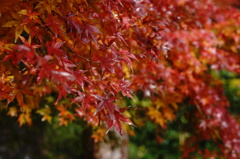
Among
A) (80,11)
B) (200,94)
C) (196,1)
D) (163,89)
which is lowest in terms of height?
(200,94)

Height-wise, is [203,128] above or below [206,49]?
below

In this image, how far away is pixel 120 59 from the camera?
1779 millimetres

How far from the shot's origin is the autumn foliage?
1656mm

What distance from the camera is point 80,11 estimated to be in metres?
1.81

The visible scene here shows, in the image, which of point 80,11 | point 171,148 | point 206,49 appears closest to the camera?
point 80,11

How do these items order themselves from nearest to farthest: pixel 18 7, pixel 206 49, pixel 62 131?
1. pixel 18 7
2. pixel 206 49
3. pixel 62 131

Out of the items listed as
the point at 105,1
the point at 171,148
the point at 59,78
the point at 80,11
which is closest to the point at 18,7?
the point at 80,11

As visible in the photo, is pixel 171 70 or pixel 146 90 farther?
pixel 171 70

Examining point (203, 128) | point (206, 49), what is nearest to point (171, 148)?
point (203, 128)

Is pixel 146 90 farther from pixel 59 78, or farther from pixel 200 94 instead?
pixel 59 78

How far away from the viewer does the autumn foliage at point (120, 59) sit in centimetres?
166

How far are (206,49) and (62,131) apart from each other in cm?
477

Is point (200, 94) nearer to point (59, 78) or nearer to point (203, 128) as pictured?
point (203, 128)

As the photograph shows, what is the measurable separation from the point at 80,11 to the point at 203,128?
2.39 m
